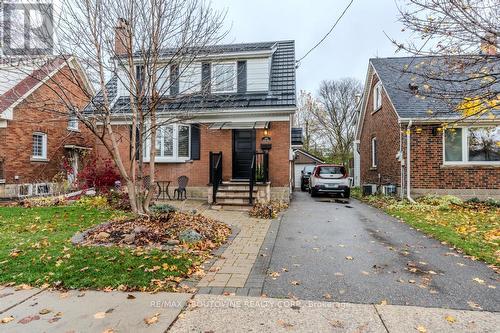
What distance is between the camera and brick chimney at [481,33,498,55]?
431cm

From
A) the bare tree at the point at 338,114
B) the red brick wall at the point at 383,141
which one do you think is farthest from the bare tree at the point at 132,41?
the bare tree at the point at 338,114

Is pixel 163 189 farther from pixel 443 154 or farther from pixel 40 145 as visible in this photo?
pixel 443 154

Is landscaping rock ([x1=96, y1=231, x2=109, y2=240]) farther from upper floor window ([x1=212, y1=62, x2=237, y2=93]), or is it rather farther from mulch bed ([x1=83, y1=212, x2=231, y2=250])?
upper floor window ([x1=212, y1=62, x2=237, y2=93])

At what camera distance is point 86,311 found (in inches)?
130

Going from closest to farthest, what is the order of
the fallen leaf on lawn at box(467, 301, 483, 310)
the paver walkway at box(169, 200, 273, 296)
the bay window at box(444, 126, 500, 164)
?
the fallen leaf on lawn at box(467, 301, 483, 310) < the paver walkway at box(169, 200, 273, 296) < the bay window at box(444, 126, 500, 164)

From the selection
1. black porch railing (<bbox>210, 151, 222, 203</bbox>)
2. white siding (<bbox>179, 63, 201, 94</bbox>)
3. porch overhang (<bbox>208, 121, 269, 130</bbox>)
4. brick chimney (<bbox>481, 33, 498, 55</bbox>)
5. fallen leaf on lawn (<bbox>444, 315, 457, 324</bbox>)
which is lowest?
fallen leaf on lawn (<bbox>444, 315, 457, 324</bbox>)

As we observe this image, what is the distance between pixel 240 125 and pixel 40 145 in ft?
36.6

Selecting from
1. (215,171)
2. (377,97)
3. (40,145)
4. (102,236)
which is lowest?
(102,236)

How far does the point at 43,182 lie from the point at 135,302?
Answer: 14503 mm

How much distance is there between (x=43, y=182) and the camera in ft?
49.2

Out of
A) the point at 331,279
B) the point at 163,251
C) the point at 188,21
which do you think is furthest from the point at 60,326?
the point at 188,21

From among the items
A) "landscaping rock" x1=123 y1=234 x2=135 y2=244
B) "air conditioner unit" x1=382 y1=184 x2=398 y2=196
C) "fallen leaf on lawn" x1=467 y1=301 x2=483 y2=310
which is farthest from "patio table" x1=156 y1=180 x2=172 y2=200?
"fallen leaf on lawn" x1=467 y1=301 x2=483 y2=310

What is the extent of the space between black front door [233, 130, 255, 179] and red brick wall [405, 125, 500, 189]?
21.5 ft

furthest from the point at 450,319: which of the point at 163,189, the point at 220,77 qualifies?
the point at 163,189
